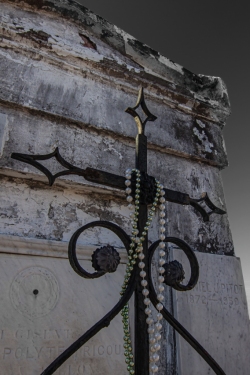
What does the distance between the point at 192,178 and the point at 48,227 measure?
47.5 inches

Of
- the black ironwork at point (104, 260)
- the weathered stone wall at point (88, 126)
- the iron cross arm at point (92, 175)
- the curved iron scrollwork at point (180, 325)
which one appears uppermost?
the weathered stone wall at point (88, 126)

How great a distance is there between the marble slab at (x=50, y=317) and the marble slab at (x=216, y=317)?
441 millimetres

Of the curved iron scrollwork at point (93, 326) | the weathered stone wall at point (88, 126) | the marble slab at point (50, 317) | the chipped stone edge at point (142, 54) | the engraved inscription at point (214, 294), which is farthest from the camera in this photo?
the chipped stone edge at point (142, 54)

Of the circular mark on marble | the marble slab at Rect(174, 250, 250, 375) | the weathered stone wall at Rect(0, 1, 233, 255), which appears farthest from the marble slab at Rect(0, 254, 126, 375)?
the marble slab at Rect(174, 250, 250, 375)

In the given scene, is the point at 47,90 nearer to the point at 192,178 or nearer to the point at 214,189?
the point at 192,178

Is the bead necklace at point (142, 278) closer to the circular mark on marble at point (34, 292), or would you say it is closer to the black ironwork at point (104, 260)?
the black ironwork at point (104, 260)

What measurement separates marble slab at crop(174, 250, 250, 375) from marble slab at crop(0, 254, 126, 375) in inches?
17.4

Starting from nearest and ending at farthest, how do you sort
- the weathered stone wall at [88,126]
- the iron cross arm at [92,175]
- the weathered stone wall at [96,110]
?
the iron cross arm at [92,175], the weathered stone wall at [88,126], the weathered stone wall at [96,110]

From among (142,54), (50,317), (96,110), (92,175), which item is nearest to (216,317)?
(50,317)

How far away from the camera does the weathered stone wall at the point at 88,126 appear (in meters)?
1.66

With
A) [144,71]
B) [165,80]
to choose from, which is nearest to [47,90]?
[144,71]

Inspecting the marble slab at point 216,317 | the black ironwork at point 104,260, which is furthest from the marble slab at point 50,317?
the black ironwork at point 104,260

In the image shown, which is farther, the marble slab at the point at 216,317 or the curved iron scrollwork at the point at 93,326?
the marble slab at the point at 216,317

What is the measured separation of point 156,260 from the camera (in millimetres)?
1895
